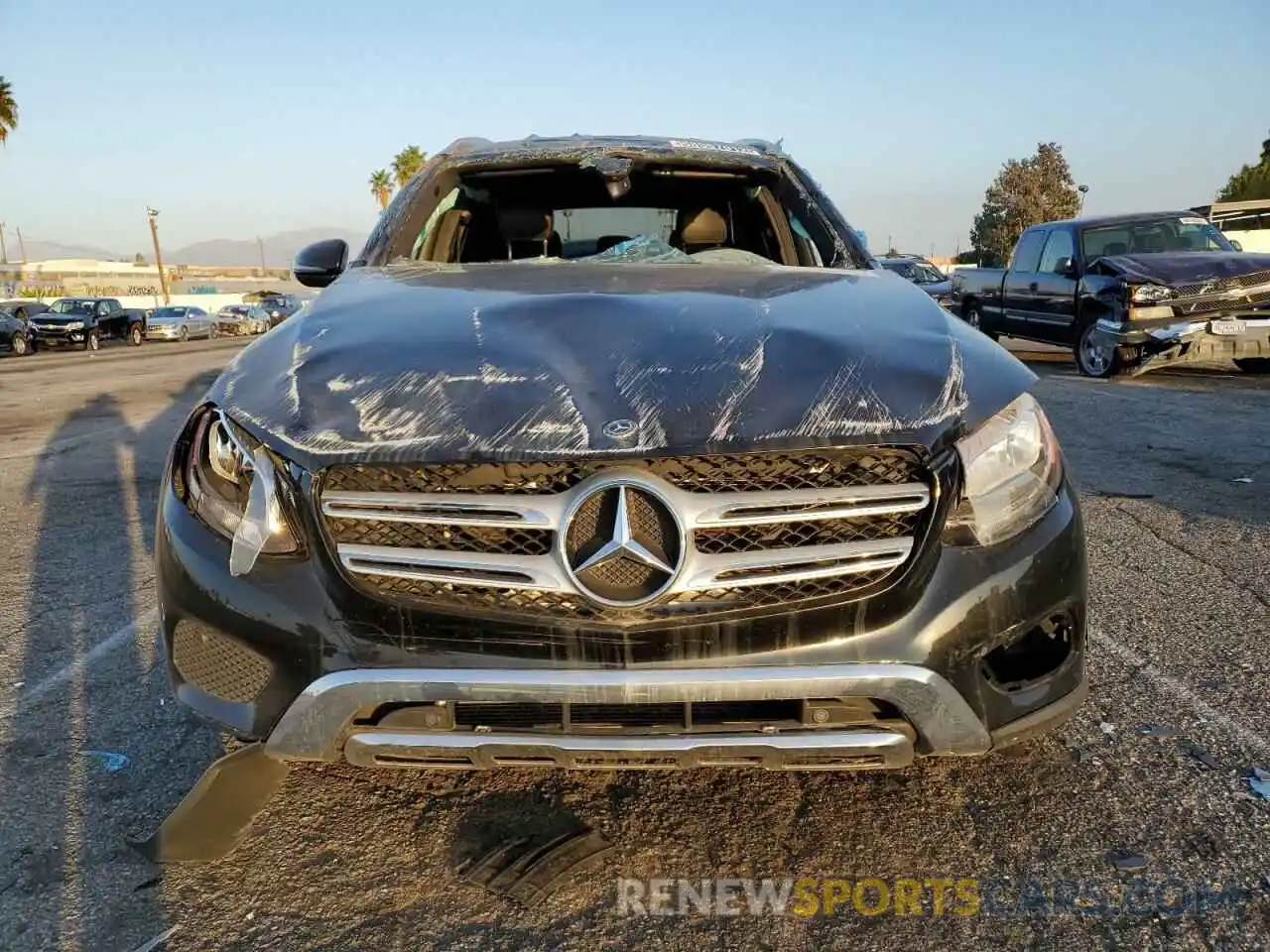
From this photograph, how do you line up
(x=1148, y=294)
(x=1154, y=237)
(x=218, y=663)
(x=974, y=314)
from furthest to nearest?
(x=974, y=314) → (x=1154, y=237) → (x=1148, y=294) → (x=218, y=663)

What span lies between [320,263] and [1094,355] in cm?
982

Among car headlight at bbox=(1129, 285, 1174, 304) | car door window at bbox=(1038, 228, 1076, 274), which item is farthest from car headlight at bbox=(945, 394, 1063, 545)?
car door window at bbox=(1038, 228, 1076, 274)

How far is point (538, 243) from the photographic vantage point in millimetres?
Result: 4098

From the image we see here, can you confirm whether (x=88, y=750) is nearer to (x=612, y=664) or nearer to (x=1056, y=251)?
A: (x=612, y=664)

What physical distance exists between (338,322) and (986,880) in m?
1.94

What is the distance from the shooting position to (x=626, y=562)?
1832mm

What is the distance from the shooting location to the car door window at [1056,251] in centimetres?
1168

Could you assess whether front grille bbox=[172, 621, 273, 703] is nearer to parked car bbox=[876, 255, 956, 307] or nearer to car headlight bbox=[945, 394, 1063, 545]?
car headlight bbox=[945, 394, 1063, 545]

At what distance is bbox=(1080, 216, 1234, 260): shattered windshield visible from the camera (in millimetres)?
10992

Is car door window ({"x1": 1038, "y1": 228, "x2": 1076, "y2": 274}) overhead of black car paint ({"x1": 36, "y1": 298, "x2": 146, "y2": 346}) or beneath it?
overhead

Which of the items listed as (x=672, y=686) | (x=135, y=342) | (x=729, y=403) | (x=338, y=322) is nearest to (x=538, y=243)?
(x=338, y=322)


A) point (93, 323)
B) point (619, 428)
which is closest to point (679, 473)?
point (619, 428)

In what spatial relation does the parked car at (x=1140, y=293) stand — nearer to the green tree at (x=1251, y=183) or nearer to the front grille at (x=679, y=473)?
the front grille at (x=679, y=473)

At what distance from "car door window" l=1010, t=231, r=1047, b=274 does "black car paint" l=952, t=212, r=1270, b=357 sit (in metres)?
0.06
